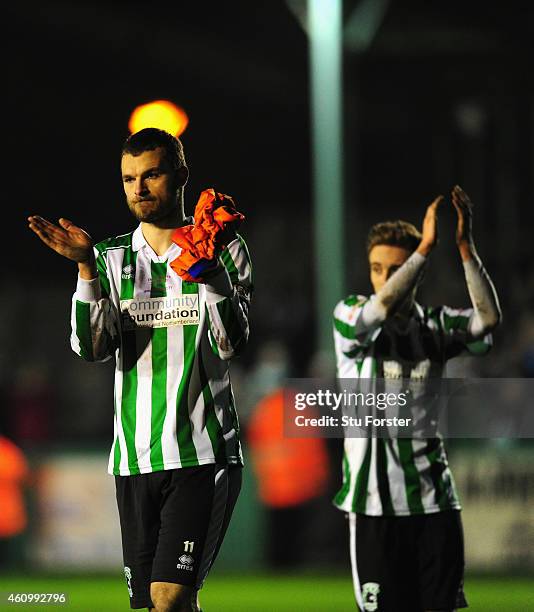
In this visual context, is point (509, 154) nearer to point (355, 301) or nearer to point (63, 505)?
point (63, 505)

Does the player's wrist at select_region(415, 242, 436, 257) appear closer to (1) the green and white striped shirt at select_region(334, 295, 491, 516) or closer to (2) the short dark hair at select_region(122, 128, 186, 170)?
(1) the green and white striped shirt at select_region(334, 295, 491, 516)

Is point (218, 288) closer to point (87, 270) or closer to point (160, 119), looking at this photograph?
point (87, 270)

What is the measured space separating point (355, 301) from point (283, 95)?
1328cm

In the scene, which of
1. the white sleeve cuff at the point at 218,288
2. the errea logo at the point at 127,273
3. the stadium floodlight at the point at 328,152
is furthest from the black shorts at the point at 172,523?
the stadium floodlight at the point at 328,152

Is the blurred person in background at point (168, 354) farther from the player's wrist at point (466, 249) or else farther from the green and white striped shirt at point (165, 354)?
the player's wrist at point (466, 249)

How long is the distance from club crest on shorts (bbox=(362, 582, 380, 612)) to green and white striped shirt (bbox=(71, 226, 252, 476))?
34.9 inches

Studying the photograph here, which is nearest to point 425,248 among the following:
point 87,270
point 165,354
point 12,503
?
point 165,354

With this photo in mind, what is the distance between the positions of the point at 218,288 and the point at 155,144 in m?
0.58

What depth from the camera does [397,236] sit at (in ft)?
15.9

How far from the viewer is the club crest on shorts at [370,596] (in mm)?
4680

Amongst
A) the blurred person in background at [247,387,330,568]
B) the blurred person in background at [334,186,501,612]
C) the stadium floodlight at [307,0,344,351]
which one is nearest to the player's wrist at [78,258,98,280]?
the blurred person in background at [334,186,501,612]

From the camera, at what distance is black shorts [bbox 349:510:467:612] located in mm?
4641

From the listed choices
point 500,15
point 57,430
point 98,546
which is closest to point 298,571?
point 98,546

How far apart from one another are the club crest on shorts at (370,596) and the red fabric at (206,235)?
Result: 1524 mm
